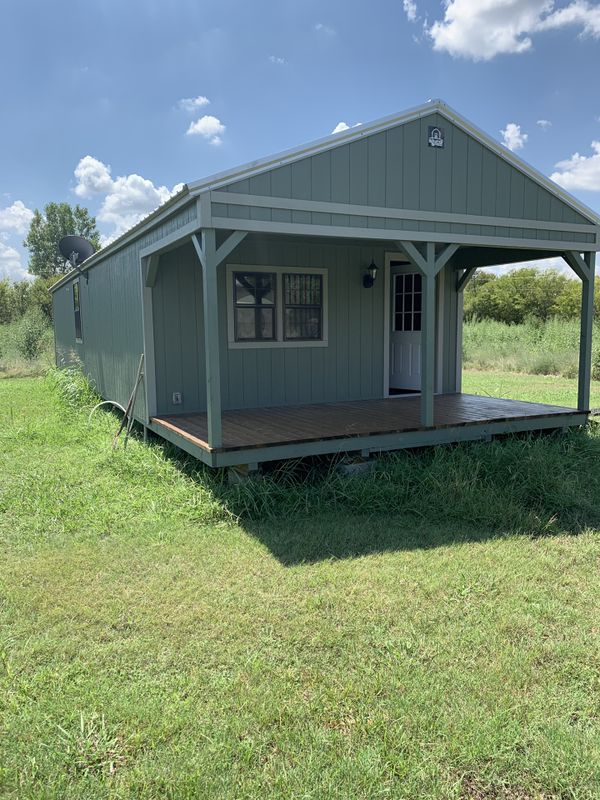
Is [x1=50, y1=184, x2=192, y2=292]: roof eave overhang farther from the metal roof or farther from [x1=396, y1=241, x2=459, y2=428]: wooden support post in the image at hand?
[x1=396, y1=241, x2=459, y2=428]: wooden support post

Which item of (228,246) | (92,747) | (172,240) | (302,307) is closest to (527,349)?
(302,307)

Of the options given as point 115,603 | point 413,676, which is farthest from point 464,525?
point 115,603

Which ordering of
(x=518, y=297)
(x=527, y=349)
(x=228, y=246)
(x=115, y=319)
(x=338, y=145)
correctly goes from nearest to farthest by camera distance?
(x=228, y=246) < (x=338, y=145) < (x=115, y=319) < (x=527, y=349) < (x=518, y=297)

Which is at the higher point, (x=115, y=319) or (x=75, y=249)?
(x=75, y=249)

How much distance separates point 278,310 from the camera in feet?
24.8

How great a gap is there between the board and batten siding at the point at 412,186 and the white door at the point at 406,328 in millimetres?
1943

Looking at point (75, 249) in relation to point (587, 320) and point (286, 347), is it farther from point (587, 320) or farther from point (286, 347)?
point (587, 320)

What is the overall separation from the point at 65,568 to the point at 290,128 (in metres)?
12.5

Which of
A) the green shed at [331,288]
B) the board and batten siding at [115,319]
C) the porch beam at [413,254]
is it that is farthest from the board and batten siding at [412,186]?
the board and batten siding at [115,319]

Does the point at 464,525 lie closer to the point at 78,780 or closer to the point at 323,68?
the point at 78,780

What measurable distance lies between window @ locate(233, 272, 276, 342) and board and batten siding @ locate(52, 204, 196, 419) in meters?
1.19

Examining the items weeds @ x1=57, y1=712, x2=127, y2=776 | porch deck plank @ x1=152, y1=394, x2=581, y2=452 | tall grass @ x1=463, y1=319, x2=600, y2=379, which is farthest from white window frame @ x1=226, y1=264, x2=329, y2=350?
tall grass @ x1=463, y1=319, x2=600, y2=379

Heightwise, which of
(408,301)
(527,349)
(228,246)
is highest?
(228,246)

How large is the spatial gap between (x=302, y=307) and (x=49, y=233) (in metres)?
41.8
